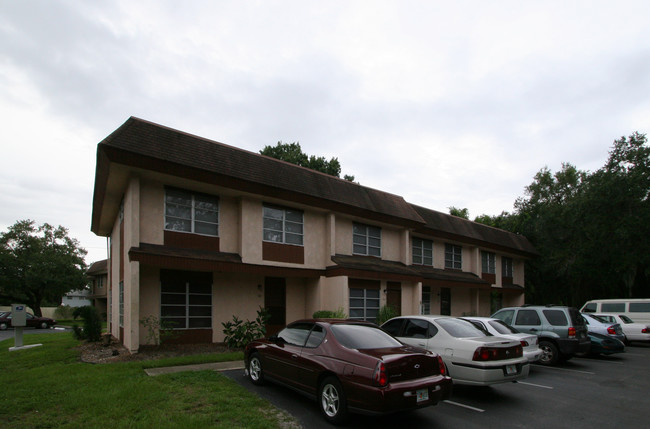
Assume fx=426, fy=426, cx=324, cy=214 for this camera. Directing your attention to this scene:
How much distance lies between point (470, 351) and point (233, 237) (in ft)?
33.2

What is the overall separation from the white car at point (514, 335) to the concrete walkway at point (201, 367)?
6.01 metres

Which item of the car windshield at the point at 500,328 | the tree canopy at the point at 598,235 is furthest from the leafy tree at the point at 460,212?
the car windshield at the point at 500,328

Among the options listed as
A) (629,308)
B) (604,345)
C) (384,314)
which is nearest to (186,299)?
(384,314)

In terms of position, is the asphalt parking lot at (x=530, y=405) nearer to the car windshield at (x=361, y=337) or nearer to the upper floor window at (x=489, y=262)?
the car windshield at (x=361, y=337)

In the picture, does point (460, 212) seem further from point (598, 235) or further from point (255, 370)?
point (255, 370)

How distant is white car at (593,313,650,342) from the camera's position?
17969 mm

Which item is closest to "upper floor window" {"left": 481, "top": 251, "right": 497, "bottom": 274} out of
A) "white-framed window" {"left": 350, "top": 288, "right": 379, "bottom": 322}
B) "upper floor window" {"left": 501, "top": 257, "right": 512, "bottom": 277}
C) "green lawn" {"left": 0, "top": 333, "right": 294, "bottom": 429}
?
"upper floor window" {"left": 501, "top": 257, "right": 512, "bottom": 277}

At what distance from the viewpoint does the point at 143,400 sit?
7.11m

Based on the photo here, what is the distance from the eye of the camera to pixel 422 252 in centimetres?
2455

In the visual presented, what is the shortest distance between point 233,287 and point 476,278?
1709 cm

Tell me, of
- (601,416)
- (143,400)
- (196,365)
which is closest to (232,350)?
(196,365)

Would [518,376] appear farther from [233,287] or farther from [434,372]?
[233,287]

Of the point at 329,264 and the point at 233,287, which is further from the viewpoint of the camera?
the point at 329,264

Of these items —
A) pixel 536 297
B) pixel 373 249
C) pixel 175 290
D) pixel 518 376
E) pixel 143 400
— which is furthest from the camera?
pixel 536 297
